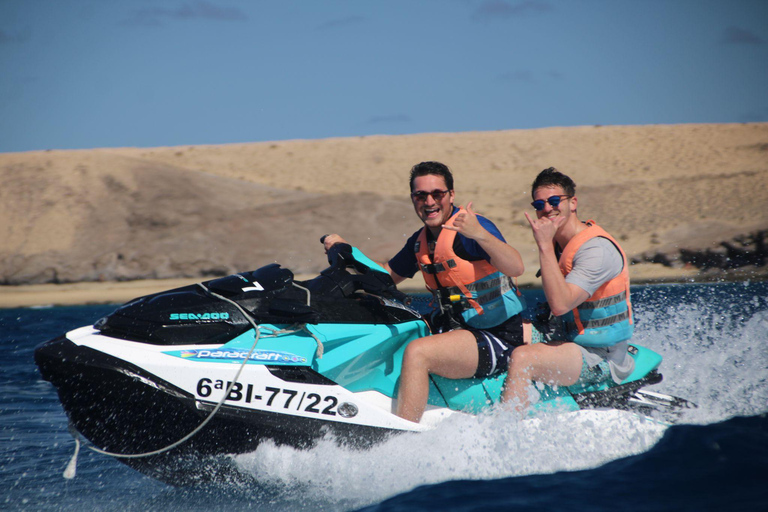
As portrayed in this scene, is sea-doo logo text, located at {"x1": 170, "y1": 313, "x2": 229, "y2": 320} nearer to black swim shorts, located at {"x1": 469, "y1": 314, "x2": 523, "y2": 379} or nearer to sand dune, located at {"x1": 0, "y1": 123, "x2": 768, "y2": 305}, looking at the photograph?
black swim shorts, located at {"x1": 469, "y1": 314, "x2": 523, "y2": 379}

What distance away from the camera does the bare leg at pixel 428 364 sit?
138 inches

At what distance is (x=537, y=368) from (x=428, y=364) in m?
0.58

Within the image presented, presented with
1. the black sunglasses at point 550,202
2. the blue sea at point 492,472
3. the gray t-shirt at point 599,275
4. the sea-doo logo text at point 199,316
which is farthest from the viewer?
the black sunglasses at point 550,202

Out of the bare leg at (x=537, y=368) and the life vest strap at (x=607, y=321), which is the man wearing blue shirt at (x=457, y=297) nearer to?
the bare leg at (x=537, y=368)

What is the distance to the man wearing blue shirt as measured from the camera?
3.50 m

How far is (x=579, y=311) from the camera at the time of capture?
3816 millimetres

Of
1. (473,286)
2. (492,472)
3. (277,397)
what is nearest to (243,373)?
(277,397)

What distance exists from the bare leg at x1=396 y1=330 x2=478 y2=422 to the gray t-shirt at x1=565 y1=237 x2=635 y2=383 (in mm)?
621

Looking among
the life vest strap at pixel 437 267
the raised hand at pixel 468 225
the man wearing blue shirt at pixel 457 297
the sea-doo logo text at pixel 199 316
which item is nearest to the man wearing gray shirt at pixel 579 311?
the man wearing blue shirt at pixel 457 297

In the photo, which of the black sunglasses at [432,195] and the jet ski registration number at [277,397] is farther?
the black sunglasses at [432,195]

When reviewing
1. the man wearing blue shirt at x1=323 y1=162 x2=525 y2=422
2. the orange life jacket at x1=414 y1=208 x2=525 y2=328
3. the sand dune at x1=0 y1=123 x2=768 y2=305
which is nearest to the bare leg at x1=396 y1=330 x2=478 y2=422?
the man wearing blue shirt at x1=323 y1=162 x2=525 y2=422

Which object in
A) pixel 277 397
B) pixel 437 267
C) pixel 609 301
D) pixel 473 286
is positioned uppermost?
pixel 437 267

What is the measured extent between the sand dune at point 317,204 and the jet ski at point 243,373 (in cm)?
1603

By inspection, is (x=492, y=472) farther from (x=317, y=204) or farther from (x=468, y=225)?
(x=317, y=204)
